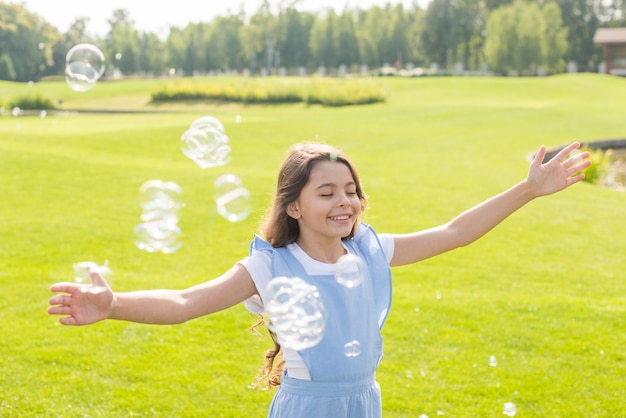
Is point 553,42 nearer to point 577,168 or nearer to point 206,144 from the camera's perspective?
point 206,144

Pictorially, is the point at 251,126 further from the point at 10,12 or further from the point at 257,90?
the point at 10,12

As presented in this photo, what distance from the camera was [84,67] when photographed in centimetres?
616

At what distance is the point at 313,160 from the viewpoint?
3.17m

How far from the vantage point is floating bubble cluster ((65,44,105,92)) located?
607cm

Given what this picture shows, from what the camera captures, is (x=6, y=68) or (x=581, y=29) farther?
(x=581, y=29)

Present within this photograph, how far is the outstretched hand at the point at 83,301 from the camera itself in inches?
103

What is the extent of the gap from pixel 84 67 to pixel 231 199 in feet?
5.54

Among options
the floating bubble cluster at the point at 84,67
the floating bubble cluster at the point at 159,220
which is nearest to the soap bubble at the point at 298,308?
the floating bubble cluster at the point at 159,220

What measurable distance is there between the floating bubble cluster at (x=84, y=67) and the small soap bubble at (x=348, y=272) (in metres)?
3.53

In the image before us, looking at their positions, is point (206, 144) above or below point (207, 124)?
below

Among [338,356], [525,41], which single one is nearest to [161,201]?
[338,356]

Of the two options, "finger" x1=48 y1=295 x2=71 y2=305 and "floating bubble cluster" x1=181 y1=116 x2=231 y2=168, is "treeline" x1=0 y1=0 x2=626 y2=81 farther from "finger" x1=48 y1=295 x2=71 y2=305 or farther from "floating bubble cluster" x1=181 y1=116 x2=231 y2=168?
"finger" x1=48 y1=295 x2=71 y2=305

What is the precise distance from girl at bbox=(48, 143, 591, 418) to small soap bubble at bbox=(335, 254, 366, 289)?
0.08 ft

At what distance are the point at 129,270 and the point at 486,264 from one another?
419 cm
